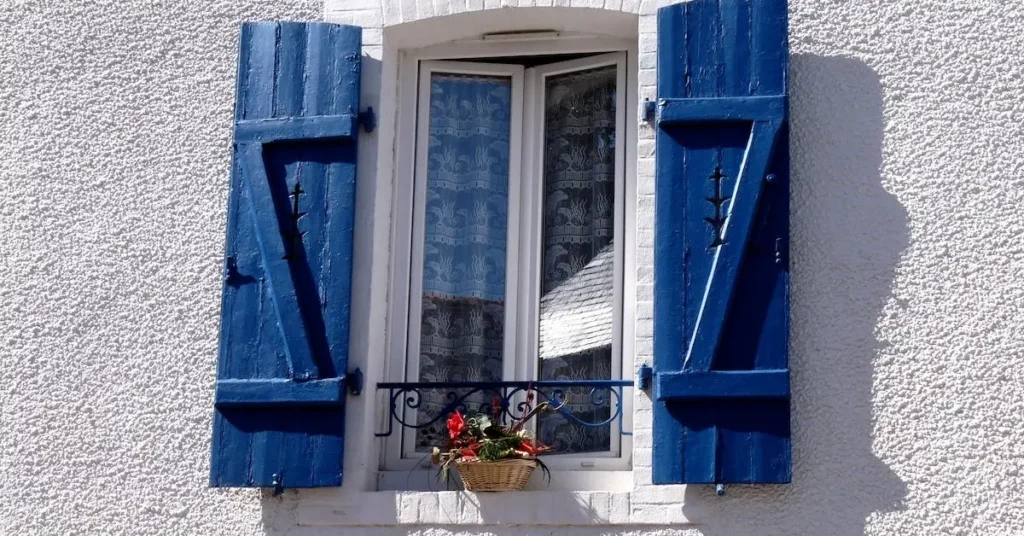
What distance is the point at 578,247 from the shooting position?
21.9 ft

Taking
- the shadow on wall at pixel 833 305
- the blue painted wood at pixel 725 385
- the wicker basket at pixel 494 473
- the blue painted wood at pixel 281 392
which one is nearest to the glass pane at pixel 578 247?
the wicker basket at pixel 494 473

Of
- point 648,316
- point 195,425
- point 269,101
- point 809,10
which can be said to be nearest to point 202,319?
point 195,425

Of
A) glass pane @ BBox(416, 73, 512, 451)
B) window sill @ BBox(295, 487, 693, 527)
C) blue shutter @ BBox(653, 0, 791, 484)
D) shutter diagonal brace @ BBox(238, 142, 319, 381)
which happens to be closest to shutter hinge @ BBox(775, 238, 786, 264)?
blue shutter @ BBox(653, 0, 791, 484)

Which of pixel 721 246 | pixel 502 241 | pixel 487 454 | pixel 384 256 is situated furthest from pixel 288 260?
pixel 721 246

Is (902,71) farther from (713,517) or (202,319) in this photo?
(202,319)

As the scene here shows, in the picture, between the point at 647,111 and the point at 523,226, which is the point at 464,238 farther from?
the point at 647,111

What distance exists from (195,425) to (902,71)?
9.57 feet

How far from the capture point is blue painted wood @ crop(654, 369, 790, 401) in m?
5.88

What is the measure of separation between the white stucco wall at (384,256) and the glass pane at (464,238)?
32 cm

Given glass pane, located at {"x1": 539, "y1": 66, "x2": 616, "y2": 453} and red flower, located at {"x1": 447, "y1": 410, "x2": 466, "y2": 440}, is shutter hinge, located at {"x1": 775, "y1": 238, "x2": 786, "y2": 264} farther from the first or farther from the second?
red flower, located at {"x1": 447, "y1": 410, "x2": 466, "y2": 440}

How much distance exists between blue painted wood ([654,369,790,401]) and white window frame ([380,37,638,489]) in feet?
1.11

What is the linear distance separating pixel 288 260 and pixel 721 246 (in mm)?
1576

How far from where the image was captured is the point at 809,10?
6430 mm

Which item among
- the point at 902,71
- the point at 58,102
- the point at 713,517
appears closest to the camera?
the point at 713,517
